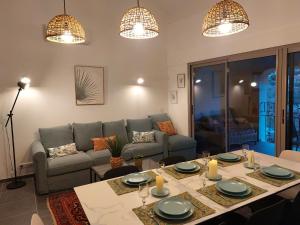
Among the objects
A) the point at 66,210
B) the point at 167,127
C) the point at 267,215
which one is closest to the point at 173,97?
the point at 167,127

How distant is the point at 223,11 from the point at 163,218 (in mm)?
1601

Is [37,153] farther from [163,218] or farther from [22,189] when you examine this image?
[163,218]

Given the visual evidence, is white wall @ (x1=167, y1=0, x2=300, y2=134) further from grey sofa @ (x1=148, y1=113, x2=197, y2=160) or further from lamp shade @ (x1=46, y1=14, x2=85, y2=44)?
lamp shade @ (x1=46, y1=14, x2=85, y2=44)

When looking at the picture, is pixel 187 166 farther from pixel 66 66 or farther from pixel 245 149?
pixel 66 66

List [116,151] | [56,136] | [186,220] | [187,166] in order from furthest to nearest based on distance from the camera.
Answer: [56,136] < [116,151] < [187,166] < [186,220]

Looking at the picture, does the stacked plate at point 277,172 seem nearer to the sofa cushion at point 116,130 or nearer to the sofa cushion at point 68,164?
the sofa cushion at point 68,164

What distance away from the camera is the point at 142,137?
462 centimetres

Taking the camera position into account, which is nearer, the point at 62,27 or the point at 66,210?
the point at 62,27

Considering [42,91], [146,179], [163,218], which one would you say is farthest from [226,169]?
[42,91]

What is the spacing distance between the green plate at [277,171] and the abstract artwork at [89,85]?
350 cm

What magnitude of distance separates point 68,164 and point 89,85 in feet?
5.65

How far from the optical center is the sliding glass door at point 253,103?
3.56 metres

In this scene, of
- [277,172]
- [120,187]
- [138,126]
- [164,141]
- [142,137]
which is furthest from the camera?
[138,126]

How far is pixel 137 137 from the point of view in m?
4.64
